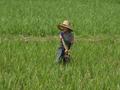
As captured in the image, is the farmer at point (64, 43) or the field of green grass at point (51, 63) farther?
the farmer at point (64, 43)

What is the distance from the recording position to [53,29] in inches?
501

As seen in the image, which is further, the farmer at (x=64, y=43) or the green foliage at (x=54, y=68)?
the farmer at (x=64, y=43)

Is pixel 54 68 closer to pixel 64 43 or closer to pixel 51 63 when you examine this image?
pixel 51 63

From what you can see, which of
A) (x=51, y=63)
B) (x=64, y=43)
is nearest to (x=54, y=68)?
(x=51, y=63)

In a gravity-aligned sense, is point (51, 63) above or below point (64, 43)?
below

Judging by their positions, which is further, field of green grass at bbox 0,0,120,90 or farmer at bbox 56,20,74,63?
farmer at bbox 56,20,74,63

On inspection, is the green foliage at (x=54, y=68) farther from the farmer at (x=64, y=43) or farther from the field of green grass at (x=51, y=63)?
the farmer at (x=64, y=43)

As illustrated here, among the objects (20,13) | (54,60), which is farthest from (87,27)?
(54,60)

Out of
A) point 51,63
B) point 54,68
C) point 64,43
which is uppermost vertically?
point 64,43

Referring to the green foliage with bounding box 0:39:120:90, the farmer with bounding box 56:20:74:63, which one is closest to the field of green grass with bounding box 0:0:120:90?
the green foliage with bounding box 0:39:120:90

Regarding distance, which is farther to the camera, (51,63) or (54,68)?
(51,63)

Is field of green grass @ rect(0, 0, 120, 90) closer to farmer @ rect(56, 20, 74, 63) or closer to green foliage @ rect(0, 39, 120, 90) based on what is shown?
green foliage @ rect(0, 39, 120, 90)

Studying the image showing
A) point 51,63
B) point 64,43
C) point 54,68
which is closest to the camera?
point 54,68

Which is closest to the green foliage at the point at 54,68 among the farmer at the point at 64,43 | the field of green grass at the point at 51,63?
the field of green grass at the point at 51,63
